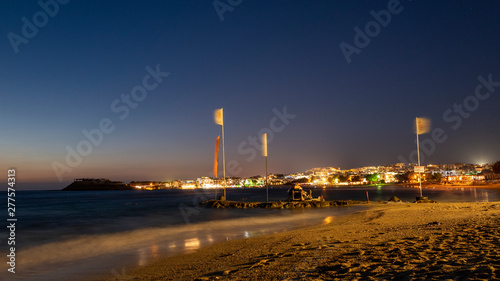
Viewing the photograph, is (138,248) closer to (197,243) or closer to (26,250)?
(197,243)

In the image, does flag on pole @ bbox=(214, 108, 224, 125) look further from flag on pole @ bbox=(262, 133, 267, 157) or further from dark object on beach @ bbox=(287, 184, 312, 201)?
dark object on beach @ bbox=(287, 184, 312, 201)

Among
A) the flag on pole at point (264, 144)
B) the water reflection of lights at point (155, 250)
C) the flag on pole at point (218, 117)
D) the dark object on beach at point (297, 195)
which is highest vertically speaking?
the flag on pole at point (218, 117)

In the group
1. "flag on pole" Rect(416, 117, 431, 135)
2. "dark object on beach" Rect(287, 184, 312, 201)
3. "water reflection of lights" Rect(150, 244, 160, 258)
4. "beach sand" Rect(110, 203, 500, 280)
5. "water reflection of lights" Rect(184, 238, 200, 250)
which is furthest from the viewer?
"dark object on beach" Rect(287, 184, 312, 201)

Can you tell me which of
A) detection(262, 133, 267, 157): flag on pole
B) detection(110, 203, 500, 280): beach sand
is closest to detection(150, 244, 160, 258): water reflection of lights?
detection(110, 203, 500, 280): beach sand

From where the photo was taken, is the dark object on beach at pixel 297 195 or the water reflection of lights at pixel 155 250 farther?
the dark object on beach at pixel 297 195

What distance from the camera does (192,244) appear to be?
1662 cm

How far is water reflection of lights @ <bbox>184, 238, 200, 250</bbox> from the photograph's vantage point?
1565 cm

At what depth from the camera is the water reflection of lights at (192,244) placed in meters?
15.6

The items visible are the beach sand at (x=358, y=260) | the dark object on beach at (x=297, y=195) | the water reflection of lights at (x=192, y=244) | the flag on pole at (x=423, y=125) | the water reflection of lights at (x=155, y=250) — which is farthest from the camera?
the dark object on beach at (x=297, y=195)

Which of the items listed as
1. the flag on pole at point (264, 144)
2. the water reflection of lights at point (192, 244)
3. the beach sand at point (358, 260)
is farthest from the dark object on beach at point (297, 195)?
the beach sand at point (358, 260)

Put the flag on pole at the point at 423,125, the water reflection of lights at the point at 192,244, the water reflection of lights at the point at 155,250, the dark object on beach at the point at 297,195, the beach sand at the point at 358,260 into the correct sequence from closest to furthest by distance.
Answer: the beach sand at the point at 358,260 < the water reflection of lights at the point at 155,250 < the water reflection of lights at the point at 192,244 < the flag on pole at the point at 423,125 < the dark object on beach at the point at 297,195

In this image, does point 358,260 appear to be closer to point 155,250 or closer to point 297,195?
point 155,250

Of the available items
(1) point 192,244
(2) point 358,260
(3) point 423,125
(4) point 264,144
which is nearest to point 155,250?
(1) point 192,244

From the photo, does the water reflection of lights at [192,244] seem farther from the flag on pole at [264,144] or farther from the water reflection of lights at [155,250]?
the flag on pole at [264,144]
